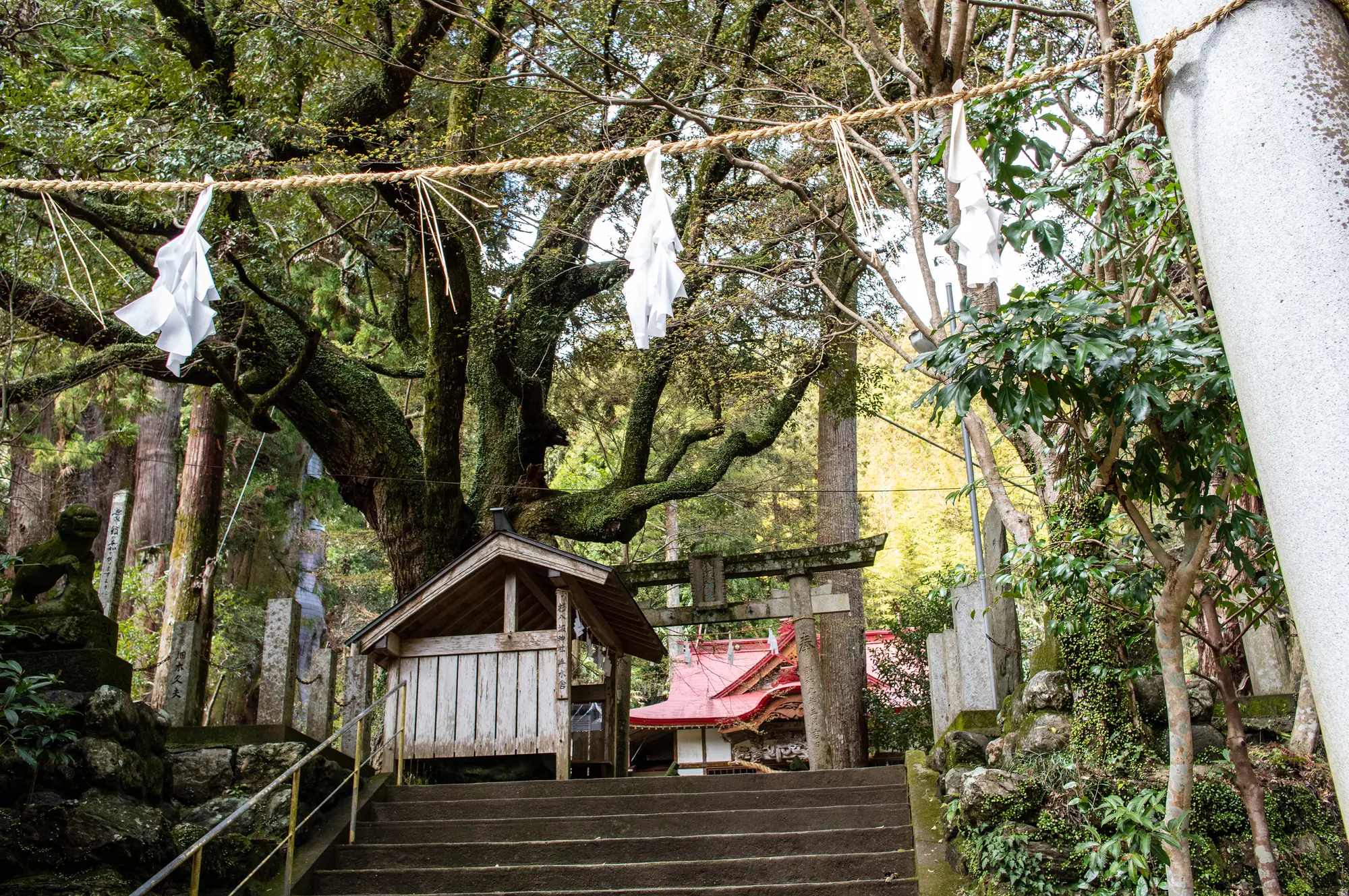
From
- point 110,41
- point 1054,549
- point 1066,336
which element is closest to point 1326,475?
point 1066,336

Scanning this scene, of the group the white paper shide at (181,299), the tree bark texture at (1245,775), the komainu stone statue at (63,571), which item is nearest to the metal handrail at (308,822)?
the komainu stone statue at (63,571)

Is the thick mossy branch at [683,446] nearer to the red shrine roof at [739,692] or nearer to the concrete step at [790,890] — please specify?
the red shrine roof at [739,692]

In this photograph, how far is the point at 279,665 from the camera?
816 centimetres

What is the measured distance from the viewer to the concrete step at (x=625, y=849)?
22.3 feet

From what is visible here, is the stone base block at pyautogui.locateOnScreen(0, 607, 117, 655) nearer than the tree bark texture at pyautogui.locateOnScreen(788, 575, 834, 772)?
Yes

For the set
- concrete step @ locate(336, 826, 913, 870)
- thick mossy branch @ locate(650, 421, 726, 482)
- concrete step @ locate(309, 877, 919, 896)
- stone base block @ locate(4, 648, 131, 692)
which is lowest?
concrete step @ locate(309, 877, 919, 896)

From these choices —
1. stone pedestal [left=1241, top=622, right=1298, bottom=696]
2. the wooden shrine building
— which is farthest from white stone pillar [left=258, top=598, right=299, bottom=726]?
stone pedestal [left=1241, top=622, right=1298, bottom=696]

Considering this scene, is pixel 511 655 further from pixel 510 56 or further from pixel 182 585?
pixel 510 56

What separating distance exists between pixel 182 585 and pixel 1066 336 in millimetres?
12601

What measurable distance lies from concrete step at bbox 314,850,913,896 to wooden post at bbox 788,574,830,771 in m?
4.02

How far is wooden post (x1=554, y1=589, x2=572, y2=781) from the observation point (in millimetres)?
9078

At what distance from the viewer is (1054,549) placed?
548 centimetres

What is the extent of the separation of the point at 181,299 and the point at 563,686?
582cm

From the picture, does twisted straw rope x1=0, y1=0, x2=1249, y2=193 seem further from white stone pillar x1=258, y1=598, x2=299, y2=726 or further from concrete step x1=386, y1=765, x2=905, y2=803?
concrete step x1=386, y1=765, x2=905, y2=803
